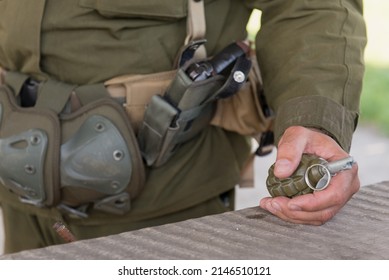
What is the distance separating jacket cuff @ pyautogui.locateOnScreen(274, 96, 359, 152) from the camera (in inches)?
63.1

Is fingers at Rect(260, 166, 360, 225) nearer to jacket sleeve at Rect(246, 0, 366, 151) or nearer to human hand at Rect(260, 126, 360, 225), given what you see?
human hand at Rect(260, 126, 360, 225)

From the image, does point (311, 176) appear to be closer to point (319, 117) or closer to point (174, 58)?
point (319, 117)

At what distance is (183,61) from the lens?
187 centimetres

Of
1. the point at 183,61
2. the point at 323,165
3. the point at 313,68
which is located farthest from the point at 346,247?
the point at 183,61

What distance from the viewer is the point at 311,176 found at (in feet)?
4.74

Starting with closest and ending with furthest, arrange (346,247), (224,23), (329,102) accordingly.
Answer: (346,247) → (329,102) → (224,23)

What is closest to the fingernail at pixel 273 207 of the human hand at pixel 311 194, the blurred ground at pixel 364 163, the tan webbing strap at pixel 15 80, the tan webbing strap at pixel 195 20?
the human hand at pixel 311 194

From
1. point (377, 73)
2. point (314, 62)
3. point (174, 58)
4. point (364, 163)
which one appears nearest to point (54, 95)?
point (174, 58)

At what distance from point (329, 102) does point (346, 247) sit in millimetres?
423

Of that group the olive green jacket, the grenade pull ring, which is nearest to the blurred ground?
the olive green jacket

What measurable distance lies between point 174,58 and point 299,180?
0.59 m

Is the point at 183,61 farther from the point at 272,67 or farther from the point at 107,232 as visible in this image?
the point at 107,232
